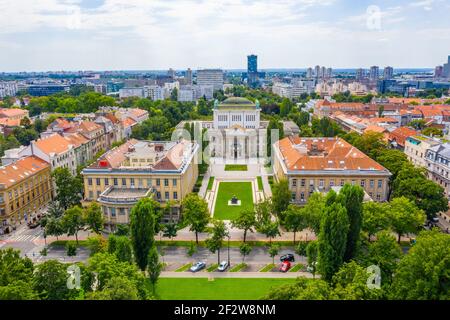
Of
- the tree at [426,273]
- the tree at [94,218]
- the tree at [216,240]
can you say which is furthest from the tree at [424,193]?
the tree at [94,218]

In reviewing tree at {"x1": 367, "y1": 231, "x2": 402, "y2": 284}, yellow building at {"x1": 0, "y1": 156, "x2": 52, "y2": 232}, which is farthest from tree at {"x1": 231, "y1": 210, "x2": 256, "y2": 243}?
yellow building at {"x1": 0, "y1": 156, "x2": 52, "y2": 232}

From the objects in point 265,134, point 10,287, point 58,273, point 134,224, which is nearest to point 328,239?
point 134,224

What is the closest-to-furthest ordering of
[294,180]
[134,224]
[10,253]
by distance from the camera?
[10,253], [134,224], [294,180]

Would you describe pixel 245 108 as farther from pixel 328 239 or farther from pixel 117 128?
pixel 328 239

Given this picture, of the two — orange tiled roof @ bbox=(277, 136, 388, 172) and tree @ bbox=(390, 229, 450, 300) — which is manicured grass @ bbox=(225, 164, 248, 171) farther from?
tree @ bbox=(390, 229, 450, 300)

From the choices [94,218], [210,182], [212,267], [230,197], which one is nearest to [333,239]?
[212,267]
